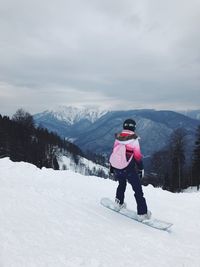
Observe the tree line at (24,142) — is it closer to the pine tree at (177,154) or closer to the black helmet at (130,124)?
the pine tree at (177,154)

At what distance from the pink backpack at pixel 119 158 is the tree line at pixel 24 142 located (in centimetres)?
6152

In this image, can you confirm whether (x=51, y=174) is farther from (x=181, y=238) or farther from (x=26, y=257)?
(x=26, y=257)

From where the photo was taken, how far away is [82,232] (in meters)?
7.29

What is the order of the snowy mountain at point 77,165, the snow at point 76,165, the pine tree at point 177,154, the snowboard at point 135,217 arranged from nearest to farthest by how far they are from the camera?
the snowboard at point 135,217 < the pine tree at point 177,154 < the snow at point 76,165 < the snowy mountain at point 77,165

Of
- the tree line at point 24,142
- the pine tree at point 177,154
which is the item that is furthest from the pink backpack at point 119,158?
the tree line at point 24,142

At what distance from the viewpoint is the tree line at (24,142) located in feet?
236

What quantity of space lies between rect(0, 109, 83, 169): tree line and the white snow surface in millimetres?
60652

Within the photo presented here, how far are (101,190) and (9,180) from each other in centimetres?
315

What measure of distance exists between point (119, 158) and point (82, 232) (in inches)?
103

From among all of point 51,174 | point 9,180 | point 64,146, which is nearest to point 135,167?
point 9,180

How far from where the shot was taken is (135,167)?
9.24 meters

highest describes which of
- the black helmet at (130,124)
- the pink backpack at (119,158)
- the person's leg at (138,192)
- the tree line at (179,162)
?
the black helmet at (130,124)

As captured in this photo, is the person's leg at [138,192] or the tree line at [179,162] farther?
the tree line at [179,162]

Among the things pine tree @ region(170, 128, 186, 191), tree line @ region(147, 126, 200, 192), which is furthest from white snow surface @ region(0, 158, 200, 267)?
pine tree @ region(170, 128, 186, 191)
